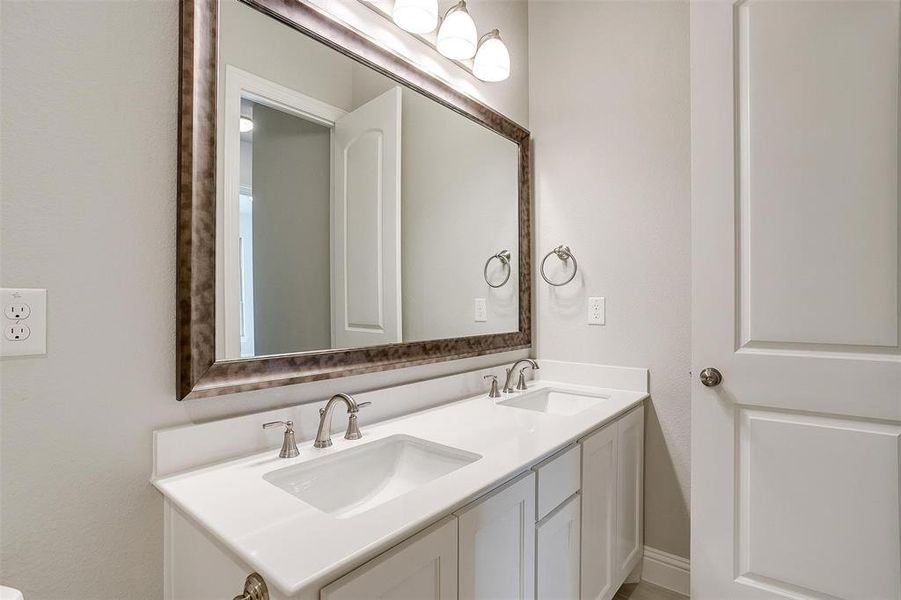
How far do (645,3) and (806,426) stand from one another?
5.72 feet

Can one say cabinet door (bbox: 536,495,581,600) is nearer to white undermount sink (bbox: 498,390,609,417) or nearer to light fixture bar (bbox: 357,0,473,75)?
white undermount sink (bbox: 498,390,609,417)

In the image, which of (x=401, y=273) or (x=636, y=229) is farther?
(x=636, y=229)

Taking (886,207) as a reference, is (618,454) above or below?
below

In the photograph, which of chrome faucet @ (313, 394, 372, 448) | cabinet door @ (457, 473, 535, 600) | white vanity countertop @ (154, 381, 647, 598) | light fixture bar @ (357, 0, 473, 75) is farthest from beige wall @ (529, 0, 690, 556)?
chrome faucet @ (313, 394, 372, 448)

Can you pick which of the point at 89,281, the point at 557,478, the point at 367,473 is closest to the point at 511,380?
the point at 557,478

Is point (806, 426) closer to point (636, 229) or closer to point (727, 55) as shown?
point (636, 229)

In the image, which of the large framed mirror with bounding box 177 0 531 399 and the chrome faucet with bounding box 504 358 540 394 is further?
the chrome faucet with bounding box 504 358 540 394

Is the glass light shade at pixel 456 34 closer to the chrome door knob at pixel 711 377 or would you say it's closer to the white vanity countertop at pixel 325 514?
the white vanity countertop at pixel 325 514

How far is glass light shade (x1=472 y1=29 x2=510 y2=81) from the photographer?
1758 millimetres

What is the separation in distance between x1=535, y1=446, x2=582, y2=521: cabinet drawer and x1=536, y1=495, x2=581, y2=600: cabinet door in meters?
0.03

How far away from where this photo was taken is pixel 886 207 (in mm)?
1228

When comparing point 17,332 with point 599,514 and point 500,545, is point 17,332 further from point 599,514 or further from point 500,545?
point 599,514

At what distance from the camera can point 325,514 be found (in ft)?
2.57

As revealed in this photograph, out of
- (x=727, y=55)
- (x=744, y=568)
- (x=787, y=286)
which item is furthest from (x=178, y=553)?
(x=727, y=55)
